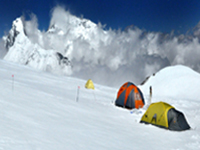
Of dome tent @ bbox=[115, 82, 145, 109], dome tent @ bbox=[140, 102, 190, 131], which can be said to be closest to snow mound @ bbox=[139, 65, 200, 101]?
dome tent @ bbox=[115, 82, 145, 109]

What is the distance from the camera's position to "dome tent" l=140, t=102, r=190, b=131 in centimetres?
1059

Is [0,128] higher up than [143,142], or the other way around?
[0,128]

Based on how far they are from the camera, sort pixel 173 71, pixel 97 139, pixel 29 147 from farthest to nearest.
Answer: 1. pixel 173 71
2. pixel 97 139
3. pixel 29 147

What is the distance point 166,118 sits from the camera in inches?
424

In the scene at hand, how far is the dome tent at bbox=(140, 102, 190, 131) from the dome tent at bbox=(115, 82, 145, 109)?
473 cm

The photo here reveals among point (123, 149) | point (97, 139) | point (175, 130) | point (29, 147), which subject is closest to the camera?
point (29, 147)

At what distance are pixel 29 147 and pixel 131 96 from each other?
40.4 ft

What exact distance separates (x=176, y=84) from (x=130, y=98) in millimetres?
19045

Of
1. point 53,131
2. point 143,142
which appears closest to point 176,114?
point 143,142

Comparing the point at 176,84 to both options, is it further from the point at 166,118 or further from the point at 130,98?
the point at 166,118

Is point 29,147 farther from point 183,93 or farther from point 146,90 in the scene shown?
point 146,90

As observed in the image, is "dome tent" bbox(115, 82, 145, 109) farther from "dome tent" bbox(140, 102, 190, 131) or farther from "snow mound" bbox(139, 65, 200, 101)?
"snow mound" bbox(139, 65, 200, 101)

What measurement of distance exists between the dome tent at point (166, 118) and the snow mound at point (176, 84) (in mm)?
15556

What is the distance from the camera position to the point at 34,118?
793 cm
